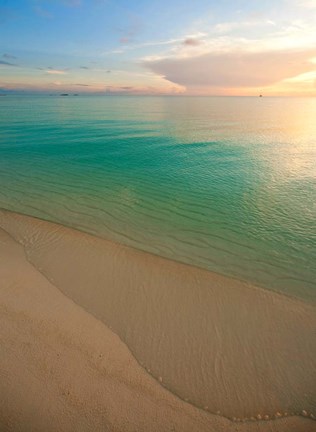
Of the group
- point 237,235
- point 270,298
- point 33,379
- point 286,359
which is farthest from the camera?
point 237,235

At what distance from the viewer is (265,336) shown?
744 centimetres

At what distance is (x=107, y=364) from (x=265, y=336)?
4.65m

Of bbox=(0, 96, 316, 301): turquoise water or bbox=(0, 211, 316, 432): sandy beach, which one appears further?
bbox=(0, 96, 316, 301): turquoise water

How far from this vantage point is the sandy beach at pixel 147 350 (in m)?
5.39

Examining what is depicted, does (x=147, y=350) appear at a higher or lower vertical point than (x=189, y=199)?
lower

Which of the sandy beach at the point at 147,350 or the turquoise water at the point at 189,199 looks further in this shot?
the turquoise water at the point at 189,199

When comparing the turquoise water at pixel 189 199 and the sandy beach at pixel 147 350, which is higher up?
the turquoise water at pixel 189 199

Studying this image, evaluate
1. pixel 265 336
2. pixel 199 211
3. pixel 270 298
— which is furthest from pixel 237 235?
pixel 265 336

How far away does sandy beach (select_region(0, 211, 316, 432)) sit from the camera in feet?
17.7

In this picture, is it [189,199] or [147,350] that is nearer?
[147,350]

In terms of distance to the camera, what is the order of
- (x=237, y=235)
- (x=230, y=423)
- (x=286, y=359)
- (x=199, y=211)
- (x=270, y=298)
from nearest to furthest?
(x=230, y=423) < (x=286, y=359) < (x=270, y=298) < (x=237, y=235) < (x=199, y=211)

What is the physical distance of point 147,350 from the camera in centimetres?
684

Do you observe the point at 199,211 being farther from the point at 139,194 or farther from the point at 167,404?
the point at 167,404

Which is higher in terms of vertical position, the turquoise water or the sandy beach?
the turquoise water
